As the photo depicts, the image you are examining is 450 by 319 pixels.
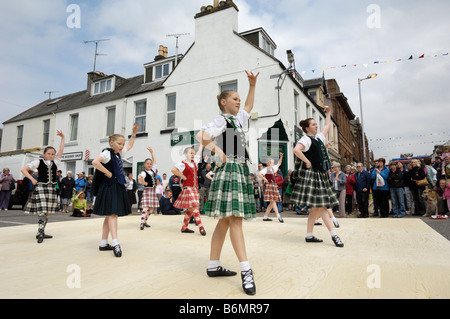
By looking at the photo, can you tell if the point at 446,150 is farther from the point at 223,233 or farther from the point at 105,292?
the point at 105,292

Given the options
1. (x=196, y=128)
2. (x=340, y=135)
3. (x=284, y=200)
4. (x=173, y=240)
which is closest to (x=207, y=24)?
(x=196, y=128)

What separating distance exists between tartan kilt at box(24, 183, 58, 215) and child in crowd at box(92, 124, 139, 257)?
5.46ft

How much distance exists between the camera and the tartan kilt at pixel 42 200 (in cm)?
507

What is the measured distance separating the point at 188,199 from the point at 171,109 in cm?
1208

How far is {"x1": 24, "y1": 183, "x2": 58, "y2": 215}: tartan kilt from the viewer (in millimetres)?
5070

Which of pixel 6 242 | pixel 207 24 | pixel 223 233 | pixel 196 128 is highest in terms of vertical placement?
pixel 207 24

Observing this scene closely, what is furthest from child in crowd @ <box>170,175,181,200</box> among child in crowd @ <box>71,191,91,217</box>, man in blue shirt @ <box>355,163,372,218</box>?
man in blue shirt @ <box>355,163,372,218</box>

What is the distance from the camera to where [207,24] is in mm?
15781

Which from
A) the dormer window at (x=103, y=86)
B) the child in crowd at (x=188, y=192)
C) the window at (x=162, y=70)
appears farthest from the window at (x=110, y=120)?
the child in crowd at (x=188, y=192)

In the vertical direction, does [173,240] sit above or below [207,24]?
below

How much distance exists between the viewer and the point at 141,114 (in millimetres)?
17812

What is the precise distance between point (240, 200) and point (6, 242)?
477 cm

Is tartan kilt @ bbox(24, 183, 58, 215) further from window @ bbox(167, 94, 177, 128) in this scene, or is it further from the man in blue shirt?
window @ bbox(167, 94, 177, 128)
